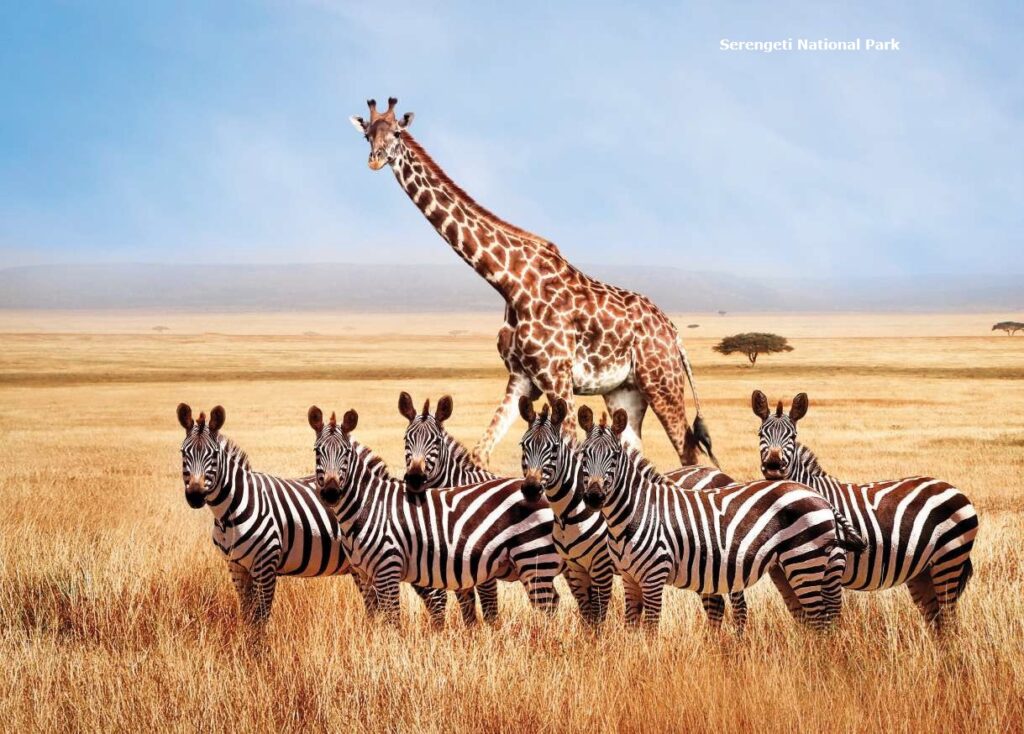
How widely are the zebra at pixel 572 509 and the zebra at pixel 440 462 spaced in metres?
0.71

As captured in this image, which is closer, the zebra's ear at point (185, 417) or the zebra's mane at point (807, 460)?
the zebra's ear at point (185, 417)

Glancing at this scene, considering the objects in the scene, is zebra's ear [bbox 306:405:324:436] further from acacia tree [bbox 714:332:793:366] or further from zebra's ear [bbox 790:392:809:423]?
acacia tree [bbox 714:332:793:366]

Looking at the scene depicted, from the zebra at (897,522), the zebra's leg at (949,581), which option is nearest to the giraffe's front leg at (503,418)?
the zebra at (897,522)

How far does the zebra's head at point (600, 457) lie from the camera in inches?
239

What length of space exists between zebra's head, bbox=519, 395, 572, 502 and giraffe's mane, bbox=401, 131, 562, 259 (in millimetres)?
4978

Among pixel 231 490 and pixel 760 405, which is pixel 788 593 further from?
pixel 231 490

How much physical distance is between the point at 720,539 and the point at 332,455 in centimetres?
241

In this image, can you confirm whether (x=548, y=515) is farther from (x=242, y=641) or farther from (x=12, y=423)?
(x=12, y=423)

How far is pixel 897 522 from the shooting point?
22.7ft

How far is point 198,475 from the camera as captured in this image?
21.6 ft

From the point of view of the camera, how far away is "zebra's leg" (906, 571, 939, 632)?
7285 millimetres

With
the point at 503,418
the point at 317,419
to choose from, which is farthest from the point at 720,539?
the point at 503,418

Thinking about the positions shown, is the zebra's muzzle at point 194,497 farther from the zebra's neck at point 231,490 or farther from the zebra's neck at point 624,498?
the zebra's neck at point 624,498

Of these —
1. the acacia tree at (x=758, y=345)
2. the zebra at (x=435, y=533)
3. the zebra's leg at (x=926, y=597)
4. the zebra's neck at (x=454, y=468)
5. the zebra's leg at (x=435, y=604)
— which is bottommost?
the zebra's leg at (x=435, y=604)
